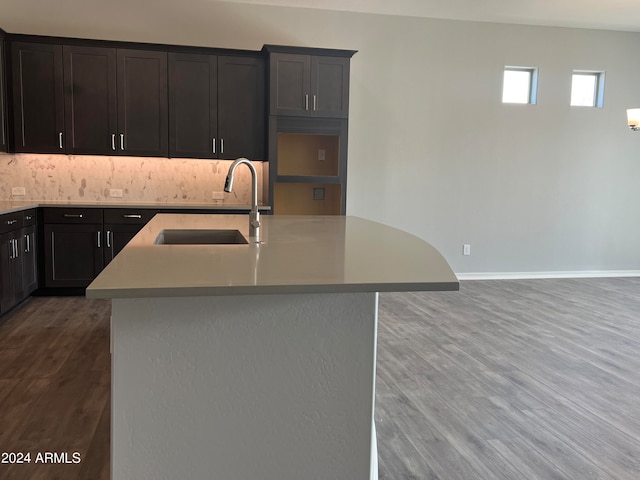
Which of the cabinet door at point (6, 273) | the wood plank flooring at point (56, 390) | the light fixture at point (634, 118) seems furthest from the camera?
the light fixture at point (634, 118)

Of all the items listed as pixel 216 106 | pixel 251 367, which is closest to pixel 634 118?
pixel 216 106

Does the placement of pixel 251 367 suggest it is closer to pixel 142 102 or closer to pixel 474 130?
pixel 142 102

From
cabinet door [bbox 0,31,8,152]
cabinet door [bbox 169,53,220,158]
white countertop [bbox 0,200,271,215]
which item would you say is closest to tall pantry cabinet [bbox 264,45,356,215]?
white countertop [bbox 0,200,271,215]

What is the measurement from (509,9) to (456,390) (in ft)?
13.9

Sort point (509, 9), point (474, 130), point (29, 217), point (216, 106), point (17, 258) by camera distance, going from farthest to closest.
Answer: point (474, 130) → point (509, 9) → point (216, 106) → point (29, 217) → point (17, 258)

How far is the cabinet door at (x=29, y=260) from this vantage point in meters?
4.65

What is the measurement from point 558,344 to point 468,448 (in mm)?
1873

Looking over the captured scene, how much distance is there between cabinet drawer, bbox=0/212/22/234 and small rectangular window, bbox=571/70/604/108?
5.87m

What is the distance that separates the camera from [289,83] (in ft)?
17.2

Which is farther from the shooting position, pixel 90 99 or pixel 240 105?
pixel 240 105

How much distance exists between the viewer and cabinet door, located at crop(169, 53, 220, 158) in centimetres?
528

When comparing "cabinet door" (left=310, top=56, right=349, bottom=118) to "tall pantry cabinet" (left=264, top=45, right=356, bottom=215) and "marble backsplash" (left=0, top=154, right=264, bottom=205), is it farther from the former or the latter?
"marble backsplash" (left=0, top=154, right=264, bottom=205)

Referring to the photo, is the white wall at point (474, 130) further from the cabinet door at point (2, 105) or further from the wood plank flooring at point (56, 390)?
the wood plank flooring at point (56, 390)

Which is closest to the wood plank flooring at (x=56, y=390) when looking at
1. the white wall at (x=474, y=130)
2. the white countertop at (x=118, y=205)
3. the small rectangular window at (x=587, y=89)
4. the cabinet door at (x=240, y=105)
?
the white countertop at (x=118, y=205)
